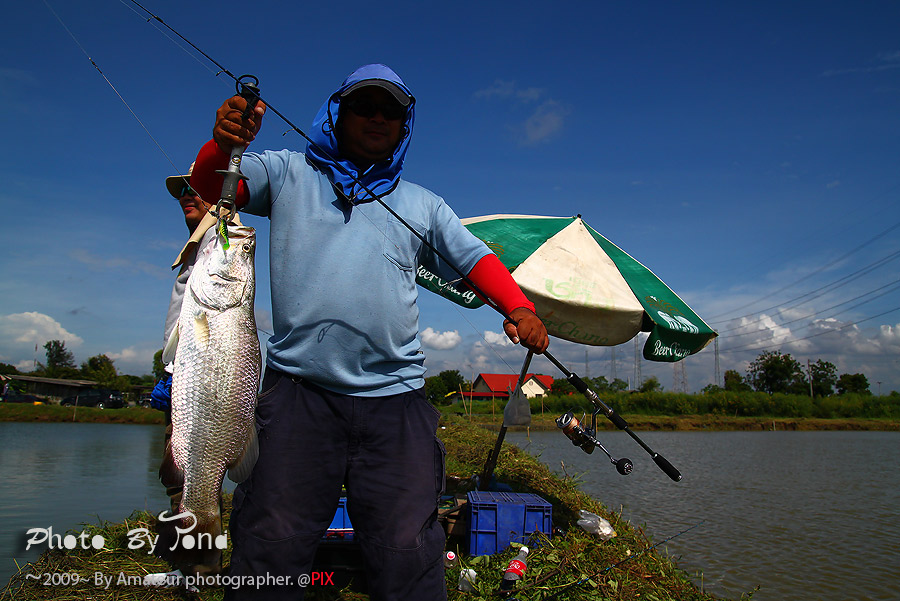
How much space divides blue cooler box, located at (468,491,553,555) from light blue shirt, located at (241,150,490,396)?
2.76 meters

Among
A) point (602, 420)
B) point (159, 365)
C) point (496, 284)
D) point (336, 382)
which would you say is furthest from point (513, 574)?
point (602, 420)

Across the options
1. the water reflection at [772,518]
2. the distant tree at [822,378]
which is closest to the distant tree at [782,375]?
the distant tree at [822,378]

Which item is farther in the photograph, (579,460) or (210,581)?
(579,460)

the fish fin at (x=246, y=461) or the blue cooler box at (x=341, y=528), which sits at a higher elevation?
the fish fin at (x=246, y=461)

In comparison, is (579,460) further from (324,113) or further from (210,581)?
(324,113)

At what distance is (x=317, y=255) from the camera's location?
6.95ft

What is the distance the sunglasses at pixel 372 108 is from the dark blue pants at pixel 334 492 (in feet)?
4.09

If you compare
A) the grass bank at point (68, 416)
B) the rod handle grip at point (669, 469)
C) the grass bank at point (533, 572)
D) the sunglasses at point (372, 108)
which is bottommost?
the grass bank at point (68, 416)

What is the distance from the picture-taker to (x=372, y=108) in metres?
2.42

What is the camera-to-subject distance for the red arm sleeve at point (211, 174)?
2.08m

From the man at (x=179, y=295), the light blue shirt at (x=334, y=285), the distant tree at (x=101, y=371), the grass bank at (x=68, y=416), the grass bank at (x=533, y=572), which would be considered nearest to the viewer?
the light blue shirt at (x=334, y=285)

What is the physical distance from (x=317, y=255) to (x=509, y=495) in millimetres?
3700

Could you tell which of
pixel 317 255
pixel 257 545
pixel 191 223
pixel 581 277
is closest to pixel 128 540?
pixel 191 223

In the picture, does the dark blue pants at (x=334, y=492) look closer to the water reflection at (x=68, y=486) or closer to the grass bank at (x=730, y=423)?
the water reflection at (x=68, y=486)
